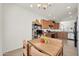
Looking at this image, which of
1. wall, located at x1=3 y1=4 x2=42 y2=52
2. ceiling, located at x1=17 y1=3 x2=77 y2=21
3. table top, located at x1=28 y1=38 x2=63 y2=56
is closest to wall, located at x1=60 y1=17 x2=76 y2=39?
ceiling, located at x1=17 y1=3 x2=77 y2=21

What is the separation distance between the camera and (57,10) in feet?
7.29

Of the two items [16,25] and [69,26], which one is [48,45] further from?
[16,25]

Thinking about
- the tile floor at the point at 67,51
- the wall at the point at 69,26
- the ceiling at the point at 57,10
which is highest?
the ceiling at the point at 57,10

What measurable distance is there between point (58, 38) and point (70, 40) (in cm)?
22

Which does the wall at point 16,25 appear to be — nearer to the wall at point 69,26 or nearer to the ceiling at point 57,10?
the ceiling at point 57,10

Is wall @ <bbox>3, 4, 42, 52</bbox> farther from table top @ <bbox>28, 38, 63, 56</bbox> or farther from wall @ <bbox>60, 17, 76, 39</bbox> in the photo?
wall @ <bbox>60, 17, 76, 39</bbox>

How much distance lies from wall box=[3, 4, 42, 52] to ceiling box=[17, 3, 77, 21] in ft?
0.31

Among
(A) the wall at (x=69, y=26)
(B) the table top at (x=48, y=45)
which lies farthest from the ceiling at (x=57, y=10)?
(B) the table top at (x=48, y=45)

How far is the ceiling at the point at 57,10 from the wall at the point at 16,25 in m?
0.09

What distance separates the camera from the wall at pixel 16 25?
2203mm

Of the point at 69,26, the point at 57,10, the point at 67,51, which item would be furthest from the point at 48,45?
the point at 57,10

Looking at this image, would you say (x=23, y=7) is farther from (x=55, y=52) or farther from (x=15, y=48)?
(x=55, y=52)

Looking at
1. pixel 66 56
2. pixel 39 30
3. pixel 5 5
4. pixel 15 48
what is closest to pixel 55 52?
pixel 66 56

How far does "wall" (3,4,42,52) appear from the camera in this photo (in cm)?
220
